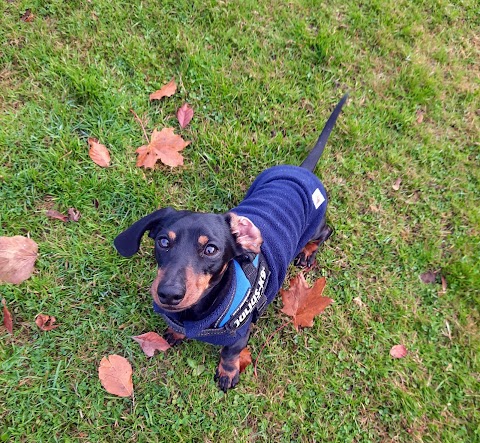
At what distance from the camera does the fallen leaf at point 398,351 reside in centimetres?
327

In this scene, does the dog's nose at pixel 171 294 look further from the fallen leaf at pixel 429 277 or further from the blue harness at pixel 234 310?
the fallen leaf at pixel 429 277

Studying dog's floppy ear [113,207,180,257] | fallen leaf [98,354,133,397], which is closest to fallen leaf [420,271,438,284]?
dog's floppy ear [113,207,180,257]

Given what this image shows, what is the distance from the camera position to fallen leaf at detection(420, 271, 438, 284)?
357 cm

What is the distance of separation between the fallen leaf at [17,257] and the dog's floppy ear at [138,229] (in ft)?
3.08

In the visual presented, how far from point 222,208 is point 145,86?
1229mm

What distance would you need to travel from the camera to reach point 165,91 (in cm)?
354

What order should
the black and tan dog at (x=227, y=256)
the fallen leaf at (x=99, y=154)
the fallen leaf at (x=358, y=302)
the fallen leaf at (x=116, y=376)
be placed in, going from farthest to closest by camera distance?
the fallen leaf at (x=358, y=302) → the fallen leaf at (x=99, y=154) → the fallen leaf at (x=116, y=376) → the black and tan dog at (x=227, y=256)

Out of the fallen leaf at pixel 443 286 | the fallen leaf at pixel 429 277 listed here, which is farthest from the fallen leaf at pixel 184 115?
the fallen leaf at pixel 443 286

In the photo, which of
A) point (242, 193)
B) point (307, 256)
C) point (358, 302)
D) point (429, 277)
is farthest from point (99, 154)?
point (429, 277)

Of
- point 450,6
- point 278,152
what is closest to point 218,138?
point 278,152

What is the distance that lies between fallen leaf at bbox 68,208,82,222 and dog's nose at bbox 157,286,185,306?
137 centimetres

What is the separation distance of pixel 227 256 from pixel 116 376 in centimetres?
122

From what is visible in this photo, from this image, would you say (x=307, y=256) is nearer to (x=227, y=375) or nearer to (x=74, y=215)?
(x=227, y=375)

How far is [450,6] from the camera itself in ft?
14.6
